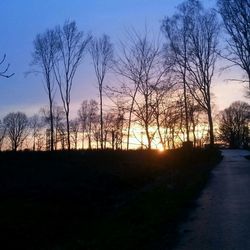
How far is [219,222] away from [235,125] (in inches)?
4218

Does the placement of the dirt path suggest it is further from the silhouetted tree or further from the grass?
the silhouetted tree

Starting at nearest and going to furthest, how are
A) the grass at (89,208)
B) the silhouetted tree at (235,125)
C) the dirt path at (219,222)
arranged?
the dirt path at (219,222) < the grass at (89,208) < the silhouetted tree at (235,125)

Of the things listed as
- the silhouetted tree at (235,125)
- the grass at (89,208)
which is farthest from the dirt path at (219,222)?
the silhouetted tree at (235,125)

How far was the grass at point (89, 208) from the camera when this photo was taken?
10.8 m

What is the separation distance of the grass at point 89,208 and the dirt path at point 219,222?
394 millimetres

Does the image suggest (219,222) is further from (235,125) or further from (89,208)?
(235,125)

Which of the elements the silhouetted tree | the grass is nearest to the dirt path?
the grass

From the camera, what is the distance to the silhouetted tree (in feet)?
373

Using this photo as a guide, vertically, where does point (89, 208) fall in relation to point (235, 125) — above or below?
below

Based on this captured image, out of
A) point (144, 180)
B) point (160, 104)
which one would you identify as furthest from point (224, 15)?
point (144, 180)

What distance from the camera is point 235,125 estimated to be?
117 meters

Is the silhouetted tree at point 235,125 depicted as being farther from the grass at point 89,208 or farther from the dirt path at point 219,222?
the dirt path at point 219,222

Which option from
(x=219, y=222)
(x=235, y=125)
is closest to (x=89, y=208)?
(x=219, y=222)

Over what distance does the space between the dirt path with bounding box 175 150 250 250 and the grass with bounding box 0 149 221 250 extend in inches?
15.5
